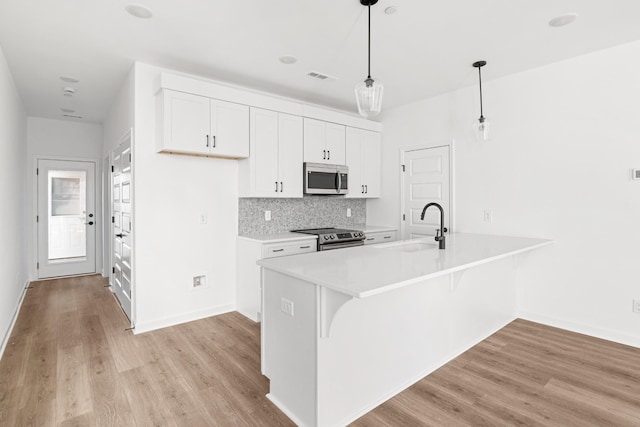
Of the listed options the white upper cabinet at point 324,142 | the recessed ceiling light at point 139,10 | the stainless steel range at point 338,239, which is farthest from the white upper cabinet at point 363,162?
the recessed ceiling light at point 139,10

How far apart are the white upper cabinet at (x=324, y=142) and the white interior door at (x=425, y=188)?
3.10 ft

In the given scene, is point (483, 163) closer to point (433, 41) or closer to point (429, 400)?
point (433, 41)

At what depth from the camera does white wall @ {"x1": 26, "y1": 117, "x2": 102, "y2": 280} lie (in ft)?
18.2

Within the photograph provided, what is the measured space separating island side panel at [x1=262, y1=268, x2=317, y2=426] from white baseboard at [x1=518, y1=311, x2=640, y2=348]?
9.50 feet

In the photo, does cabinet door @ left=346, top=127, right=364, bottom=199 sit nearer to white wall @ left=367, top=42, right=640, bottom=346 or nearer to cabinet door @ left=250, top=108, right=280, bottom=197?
cabinet door @ left=250, top=108, right=280, bottom=197

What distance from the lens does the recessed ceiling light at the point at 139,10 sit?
7.98 ft

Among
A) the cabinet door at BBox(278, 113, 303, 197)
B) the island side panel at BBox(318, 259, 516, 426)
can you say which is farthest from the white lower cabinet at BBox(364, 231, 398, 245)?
the island side panel at BBox(318, 259, 516, 426)

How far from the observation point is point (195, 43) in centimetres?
300

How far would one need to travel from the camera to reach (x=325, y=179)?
455 cm

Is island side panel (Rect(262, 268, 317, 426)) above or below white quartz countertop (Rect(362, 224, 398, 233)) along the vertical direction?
below

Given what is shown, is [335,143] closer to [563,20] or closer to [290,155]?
[290,155]

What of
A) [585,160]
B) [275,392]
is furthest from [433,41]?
[275,392]

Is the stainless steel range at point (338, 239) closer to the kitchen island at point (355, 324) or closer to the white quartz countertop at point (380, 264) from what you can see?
the white quartz countertop at point (380, 264)

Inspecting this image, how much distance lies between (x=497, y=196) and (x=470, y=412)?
2.52 m
